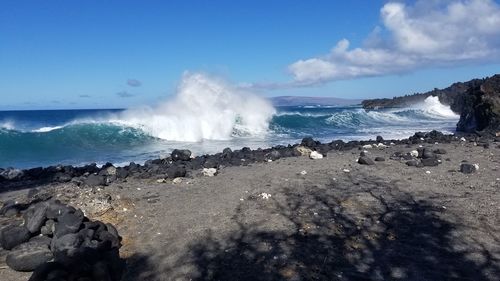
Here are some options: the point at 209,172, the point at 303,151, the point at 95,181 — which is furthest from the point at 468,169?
the point at 95,181

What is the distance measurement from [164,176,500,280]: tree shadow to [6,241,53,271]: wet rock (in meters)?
1.29

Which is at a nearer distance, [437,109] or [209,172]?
[209,172]

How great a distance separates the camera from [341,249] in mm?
4824

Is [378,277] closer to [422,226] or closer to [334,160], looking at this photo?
[422,226]

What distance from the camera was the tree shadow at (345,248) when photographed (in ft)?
14.1

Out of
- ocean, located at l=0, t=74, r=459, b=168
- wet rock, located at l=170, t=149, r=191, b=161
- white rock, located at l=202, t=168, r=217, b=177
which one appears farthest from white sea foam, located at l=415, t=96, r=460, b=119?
white rock, located at l=202, t=168, r=217, b=177

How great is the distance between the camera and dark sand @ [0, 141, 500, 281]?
14.5 ft

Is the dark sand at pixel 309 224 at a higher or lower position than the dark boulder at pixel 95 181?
lower

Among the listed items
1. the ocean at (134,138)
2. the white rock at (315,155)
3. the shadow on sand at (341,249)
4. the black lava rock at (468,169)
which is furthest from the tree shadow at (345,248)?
the ocean at (134,138)

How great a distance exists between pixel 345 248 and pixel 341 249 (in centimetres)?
5

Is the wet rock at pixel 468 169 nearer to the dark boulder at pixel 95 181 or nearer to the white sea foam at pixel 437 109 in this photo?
the dark boulder at pixel 95 181

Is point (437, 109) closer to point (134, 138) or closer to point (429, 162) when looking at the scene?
point (134, 138)

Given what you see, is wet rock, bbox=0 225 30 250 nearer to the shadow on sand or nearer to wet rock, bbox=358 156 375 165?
the shadow on sand

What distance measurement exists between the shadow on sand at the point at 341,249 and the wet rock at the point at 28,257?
0.86 m
